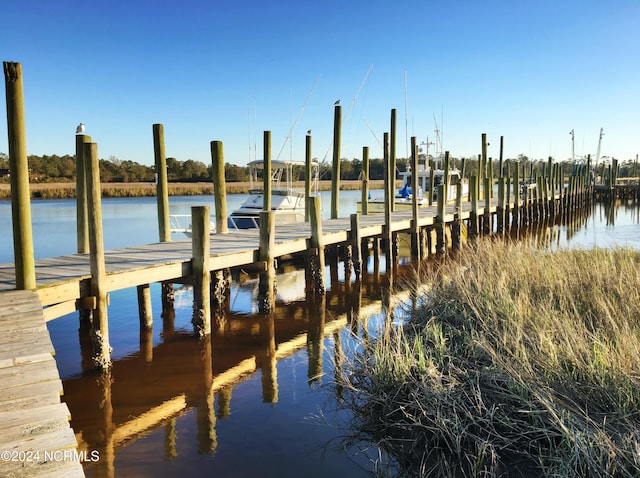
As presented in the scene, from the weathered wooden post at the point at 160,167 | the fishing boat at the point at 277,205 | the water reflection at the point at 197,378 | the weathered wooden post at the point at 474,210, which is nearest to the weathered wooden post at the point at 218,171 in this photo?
the weathered wooden post at the point at 160,167

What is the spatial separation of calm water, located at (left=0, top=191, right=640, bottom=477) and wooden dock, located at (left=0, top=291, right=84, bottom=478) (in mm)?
1388

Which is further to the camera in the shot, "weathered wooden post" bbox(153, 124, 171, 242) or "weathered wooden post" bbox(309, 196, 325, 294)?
"weathered wooden post" bbox(309, 196, 325, 294)

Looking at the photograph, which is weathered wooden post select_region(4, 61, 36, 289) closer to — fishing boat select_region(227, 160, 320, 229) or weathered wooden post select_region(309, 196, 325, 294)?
weathered wooden post select_region(309, 196, 325, 294)

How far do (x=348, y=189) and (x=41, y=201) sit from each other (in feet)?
145

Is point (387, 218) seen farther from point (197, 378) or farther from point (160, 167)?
point (197, 378)

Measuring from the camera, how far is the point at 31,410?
136 inches

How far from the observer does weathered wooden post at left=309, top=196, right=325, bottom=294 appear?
1184 centimetres

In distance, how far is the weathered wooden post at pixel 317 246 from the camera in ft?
38.9

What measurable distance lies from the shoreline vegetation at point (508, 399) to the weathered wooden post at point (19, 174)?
159 inches

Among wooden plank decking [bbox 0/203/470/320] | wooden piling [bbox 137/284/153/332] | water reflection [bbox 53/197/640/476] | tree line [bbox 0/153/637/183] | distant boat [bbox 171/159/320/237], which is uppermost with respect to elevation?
tree line [bbox 0/153/637/183]

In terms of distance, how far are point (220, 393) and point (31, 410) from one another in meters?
3.60

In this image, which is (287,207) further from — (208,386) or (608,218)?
(608,218)

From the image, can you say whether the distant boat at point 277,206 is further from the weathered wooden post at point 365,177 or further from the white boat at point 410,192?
the white boat at point 410,192

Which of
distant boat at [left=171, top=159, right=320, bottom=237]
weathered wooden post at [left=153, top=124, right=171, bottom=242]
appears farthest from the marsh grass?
weathered wooden post at [left=153, top=124, right=171, bottom=242]
